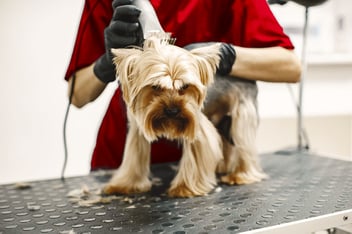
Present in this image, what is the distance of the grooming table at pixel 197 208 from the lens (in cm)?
72

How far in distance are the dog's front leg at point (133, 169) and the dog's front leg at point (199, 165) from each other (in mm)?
73

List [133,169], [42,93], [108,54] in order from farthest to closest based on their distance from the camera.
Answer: [42,93] → [133,169] → [108,54]

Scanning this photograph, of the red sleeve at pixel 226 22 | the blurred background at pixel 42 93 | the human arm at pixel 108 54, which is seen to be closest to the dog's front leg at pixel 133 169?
the human arm at pixel 108 54

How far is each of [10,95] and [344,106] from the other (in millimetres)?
1451

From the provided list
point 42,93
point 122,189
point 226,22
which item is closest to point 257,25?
point 226,22

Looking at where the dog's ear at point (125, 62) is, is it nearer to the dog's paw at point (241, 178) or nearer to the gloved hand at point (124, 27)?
the gloved hand at point (124, 27)

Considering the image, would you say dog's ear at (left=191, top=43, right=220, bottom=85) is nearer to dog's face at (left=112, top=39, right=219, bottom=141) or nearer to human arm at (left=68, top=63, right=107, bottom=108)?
dog's face at (left=112, top=39, right=219, bottom=141)

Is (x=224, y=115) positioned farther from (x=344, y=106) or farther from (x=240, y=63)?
(x=344, y=106)

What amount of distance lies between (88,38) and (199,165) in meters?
0.42

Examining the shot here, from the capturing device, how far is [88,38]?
3.66 ft

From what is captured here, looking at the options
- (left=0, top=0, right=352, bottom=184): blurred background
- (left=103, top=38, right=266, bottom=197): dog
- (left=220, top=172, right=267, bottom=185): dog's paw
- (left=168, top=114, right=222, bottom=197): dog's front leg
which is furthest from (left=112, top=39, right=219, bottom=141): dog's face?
(left=0, top=0, right=352, bottom=184): blurred background

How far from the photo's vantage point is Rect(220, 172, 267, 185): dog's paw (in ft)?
3.36

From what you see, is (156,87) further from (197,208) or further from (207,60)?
(197,208)

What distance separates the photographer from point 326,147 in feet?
6.88
